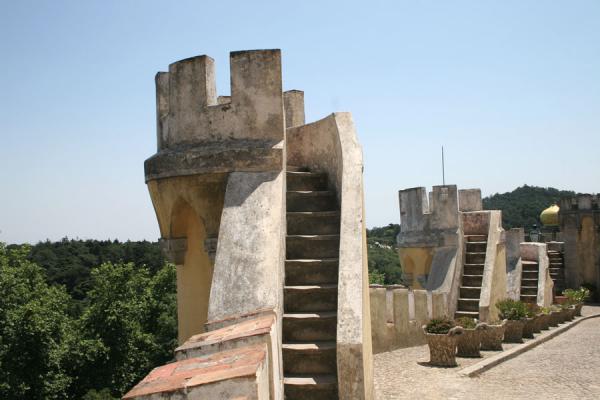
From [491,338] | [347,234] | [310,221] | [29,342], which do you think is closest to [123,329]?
[29,342]

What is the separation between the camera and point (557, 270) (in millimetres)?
31547

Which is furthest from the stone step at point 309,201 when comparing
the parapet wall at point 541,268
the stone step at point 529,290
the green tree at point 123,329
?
the green tree at point 123,329

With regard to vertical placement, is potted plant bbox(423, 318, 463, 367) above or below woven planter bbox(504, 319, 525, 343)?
above

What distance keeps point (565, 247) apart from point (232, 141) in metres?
28.0

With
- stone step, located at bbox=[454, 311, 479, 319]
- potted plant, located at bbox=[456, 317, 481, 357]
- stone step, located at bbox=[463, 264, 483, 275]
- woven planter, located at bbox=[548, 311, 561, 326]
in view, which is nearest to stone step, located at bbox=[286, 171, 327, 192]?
potted plant, located at bbox=[456, 317, 481, 357]

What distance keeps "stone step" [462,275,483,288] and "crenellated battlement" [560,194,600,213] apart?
58.3 ft

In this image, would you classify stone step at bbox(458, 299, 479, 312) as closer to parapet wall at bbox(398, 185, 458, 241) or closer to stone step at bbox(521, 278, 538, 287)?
parapet wall at bbox(398, 185, 458, 241)

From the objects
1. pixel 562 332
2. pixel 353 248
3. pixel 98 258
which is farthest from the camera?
pixel 98 258

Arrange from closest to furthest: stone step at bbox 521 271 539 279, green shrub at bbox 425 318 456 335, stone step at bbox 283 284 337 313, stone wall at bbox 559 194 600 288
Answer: stone step at bbox 283 284 337 313, green shrub at bbox 425 318 456 335, stone step at bbox 521 271 539 279, stone wall at bbox 559 194 600 288

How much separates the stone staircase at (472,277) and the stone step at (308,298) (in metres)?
9.47

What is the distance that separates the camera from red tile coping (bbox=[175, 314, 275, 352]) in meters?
3.97

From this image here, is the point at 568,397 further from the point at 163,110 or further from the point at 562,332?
the point at 562,332

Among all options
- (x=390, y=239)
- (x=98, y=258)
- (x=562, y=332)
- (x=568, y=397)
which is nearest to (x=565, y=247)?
(x=562, y=332)

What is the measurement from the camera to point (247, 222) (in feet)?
18.8
